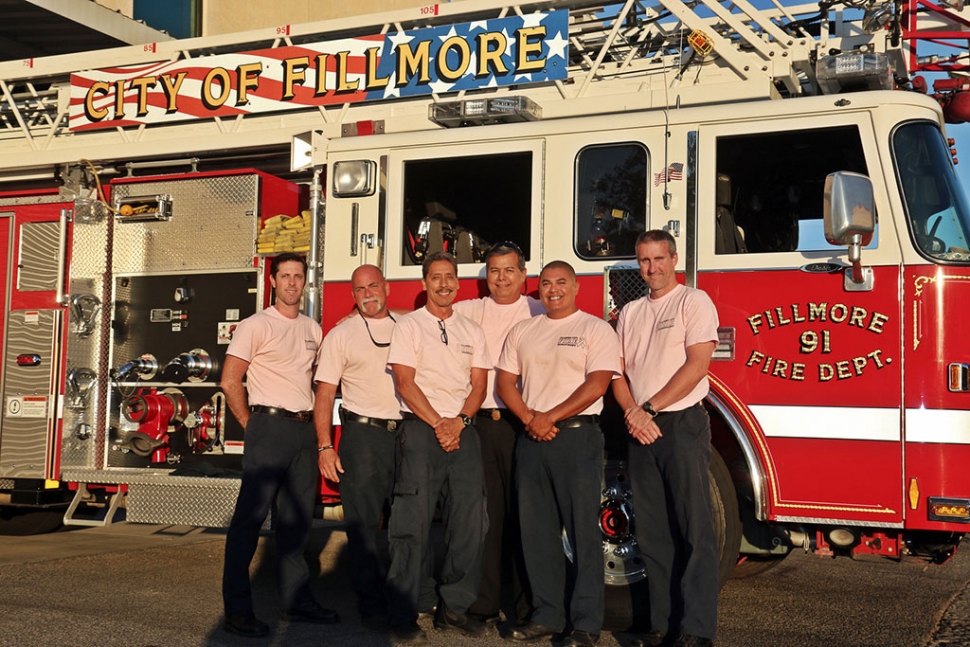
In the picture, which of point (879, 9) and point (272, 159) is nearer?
point (879, 9)

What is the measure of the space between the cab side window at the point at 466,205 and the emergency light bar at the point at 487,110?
0.87 ft

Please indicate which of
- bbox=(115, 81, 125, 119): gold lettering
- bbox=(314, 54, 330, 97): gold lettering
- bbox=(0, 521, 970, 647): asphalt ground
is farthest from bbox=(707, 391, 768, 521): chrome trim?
bbox=(115, 81, 125, 119): gold lettering

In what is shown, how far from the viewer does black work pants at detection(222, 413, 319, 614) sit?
5.52 m

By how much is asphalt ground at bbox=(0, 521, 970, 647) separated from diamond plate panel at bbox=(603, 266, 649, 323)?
1770 millimetres

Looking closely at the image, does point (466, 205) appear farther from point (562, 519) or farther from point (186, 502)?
point (186, 502)

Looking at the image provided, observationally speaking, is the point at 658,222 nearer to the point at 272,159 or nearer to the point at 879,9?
the point at 879,9

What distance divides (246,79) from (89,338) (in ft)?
7.07

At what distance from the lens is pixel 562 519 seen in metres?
5.43

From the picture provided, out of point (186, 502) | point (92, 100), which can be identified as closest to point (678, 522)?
point (186, 502)

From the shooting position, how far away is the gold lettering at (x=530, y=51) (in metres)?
6.91

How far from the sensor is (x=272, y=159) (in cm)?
734

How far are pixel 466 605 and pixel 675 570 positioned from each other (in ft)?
3.61

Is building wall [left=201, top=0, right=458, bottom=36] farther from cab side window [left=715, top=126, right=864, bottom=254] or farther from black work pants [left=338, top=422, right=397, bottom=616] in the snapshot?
black work pants [left=338, top=422, right=397, bottom=616]

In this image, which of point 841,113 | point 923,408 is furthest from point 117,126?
point 923,408
